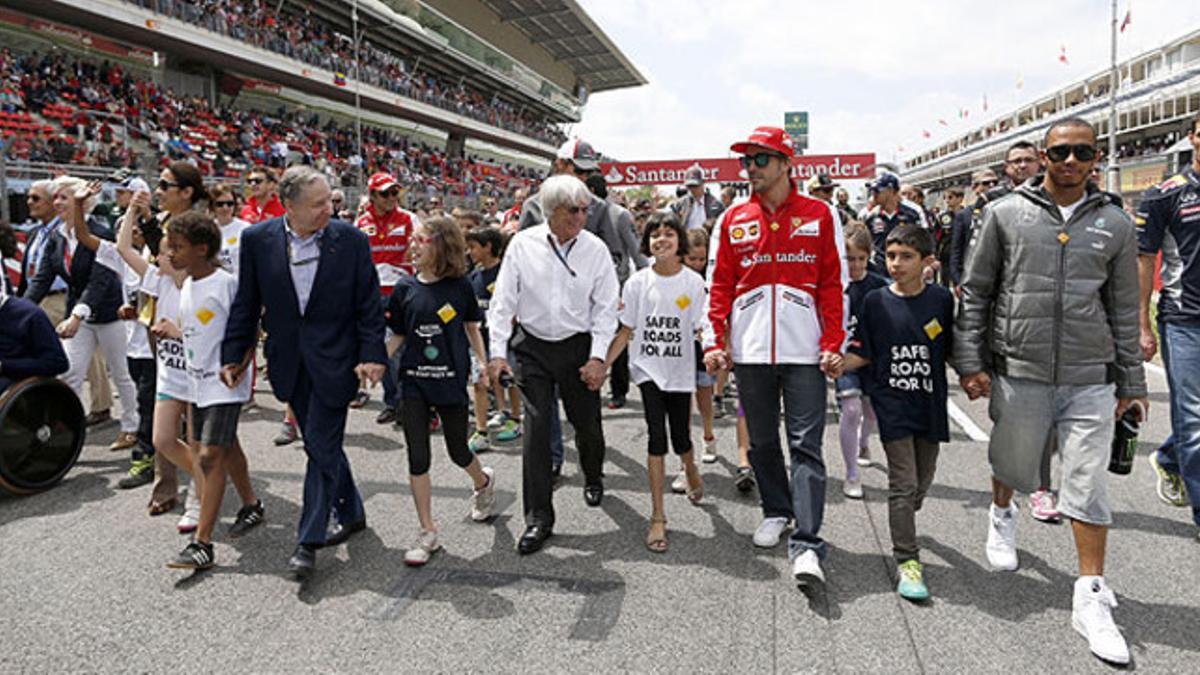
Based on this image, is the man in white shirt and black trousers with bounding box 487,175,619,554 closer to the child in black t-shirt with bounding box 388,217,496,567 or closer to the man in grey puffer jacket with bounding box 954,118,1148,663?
the child in black t-shirt with bounding box 388,217,496,567

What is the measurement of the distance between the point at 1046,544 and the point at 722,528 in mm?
1640

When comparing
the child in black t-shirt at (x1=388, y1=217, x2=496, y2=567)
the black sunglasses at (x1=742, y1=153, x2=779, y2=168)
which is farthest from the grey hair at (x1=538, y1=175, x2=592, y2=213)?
the black sunglasses at (x1=742, y1=153, x2=779, y2=168)

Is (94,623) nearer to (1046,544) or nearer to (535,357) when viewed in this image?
(535,357)

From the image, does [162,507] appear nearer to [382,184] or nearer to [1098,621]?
[382,184]

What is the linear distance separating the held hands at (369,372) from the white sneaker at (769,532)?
6.89 ft

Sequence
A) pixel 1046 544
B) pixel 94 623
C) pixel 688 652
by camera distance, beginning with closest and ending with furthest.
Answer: pixel 688 652, pixel 94 623, pixel 1046 544

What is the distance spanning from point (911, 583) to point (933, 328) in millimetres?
1182

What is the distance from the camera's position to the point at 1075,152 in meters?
3.01

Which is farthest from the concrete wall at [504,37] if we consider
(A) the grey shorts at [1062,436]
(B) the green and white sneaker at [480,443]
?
(A) the grey shorts at [1062,436]

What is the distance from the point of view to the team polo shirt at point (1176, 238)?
3566 mm

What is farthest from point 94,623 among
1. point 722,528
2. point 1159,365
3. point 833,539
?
point 1159,365

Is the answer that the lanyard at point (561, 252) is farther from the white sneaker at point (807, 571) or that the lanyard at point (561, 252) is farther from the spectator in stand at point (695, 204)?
the spectator in stand at point (695, 204)

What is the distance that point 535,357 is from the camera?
3.94 m

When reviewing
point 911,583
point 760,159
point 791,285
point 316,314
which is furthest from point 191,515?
point 911,583
